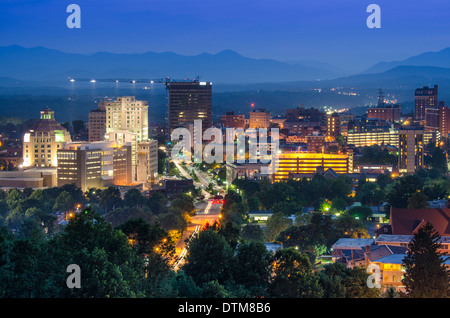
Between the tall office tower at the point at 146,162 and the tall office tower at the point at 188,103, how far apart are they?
2270 centimetres

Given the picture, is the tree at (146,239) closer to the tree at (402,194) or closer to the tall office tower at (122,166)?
the tree at (402,194)

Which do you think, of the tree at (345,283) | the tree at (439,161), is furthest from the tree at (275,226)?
the tree at (439,161)

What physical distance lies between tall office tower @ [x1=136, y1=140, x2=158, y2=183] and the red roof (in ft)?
61.3

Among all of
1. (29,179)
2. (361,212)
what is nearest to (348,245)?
(361,212)

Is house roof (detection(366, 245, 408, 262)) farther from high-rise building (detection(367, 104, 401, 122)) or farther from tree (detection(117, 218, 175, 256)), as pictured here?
high-rise building (detection(367, 104, 401, 122))

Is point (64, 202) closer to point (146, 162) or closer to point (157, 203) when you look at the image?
point (157, 203)

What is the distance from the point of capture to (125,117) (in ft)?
143

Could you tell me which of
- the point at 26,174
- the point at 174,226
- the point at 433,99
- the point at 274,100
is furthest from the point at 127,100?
the point at 274,100

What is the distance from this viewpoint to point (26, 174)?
120 feet

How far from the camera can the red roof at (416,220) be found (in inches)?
832

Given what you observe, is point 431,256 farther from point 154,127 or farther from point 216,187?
point 154,127

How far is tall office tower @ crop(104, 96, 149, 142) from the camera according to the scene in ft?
143
